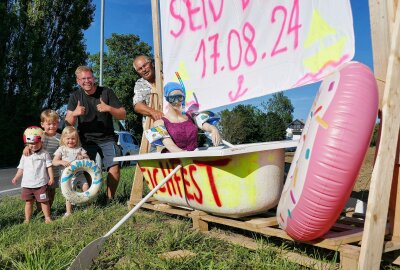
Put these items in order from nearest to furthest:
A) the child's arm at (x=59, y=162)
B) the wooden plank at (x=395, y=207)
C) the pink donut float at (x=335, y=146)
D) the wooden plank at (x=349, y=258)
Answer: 1. the pink donut float at (x=335, y=146)
2. the wooden plank at (x=349, y=258)
3. the wooden plank at (x=395, y=207)
4. the child's arm at (x=59, y=162)

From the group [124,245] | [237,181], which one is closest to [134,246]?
[124,245]

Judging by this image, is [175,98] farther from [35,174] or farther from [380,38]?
[380,38]

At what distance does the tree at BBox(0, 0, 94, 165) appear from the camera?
1653 centimetres

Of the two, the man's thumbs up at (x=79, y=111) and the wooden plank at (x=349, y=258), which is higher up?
the man's thumbs up at (x=79, y=111)

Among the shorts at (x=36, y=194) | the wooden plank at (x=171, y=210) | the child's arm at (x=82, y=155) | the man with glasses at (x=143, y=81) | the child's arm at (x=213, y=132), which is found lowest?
the wooden plank at (x=171, y=210)

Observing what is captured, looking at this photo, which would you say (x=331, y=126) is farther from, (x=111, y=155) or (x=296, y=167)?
(x=111, y=155)

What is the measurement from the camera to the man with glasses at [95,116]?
4234 millimetres

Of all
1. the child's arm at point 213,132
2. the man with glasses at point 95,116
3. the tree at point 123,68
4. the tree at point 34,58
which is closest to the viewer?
the child's arm at point 213,132

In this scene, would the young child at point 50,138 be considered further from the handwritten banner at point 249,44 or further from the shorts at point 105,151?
the handwritten banner at point 249,44

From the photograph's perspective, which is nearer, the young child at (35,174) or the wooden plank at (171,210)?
the wooden plank at (171,210)

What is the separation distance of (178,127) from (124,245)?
40.3 inches

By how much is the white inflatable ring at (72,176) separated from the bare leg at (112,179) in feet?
1.21

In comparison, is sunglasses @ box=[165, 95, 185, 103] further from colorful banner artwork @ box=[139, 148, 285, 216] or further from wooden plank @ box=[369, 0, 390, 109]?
wooden plank @ box=[369, 0, 390, 109]

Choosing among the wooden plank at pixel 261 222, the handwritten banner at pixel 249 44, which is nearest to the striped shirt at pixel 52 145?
the handwritten banner at pixel 249 44
